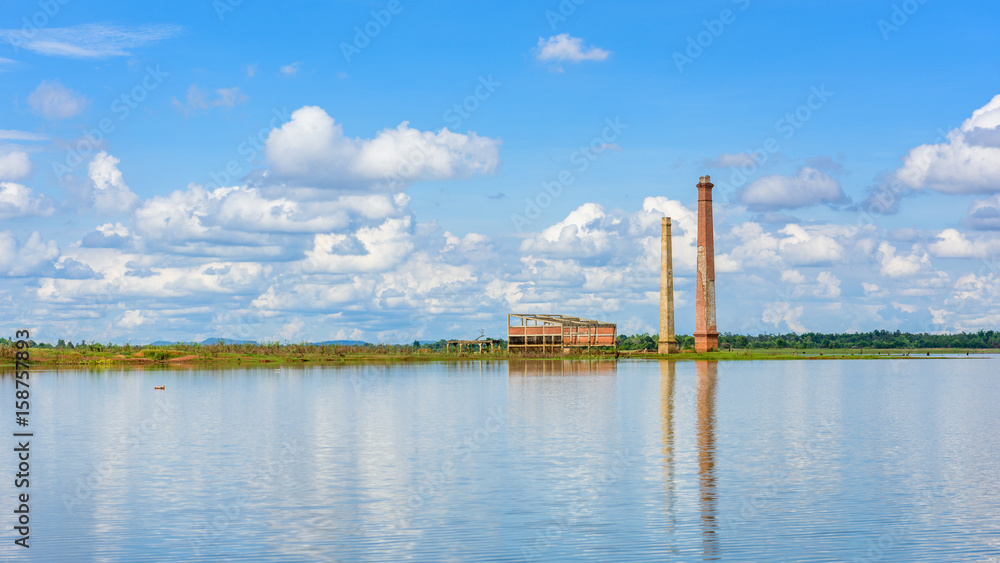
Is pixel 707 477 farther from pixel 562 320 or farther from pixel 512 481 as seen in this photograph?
pixel 562 320

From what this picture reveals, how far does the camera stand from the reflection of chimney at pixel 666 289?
443 ft

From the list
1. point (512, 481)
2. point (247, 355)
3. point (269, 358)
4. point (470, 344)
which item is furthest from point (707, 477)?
point (470, 344)

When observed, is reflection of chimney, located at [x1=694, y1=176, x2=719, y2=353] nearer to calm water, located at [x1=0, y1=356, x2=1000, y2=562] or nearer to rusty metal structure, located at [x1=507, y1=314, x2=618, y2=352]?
rusty metal structure, located at [x1=507, y1=314, x2=618, y2=352]

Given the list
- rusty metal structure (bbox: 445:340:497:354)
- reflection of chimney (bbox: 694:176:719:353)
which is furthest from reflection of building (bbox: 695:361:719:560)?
rusty metal structure (bbox: 445:340:497:354)

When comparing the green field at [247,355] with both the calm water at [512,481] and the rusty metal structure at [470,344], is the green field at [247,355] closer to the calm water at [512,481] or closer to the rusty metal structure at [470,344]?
the rusty metal structure at [470,344]

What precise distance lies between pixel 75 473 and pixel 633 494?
18.0 metres

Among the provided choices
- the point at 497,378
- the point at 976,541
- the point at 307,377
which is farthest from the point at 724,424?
the point at 307,377

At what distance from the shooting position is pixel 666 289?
135250 mm

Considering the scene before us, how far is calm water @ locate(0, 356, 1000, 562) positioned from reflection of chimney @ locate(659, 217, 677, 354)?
265ft

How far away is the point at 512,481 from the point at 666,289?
112 meters

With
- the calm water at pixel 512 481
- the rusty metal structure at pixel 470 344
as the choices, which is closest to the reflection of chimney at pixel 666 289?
the rusty metal structure at pixel 470 344

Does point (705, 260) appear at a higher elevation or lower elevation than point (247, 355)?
higher

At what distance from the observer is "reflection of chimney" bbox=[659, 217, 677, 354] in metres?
135

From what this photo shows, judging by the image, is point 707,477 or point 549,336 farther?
point 549,336
